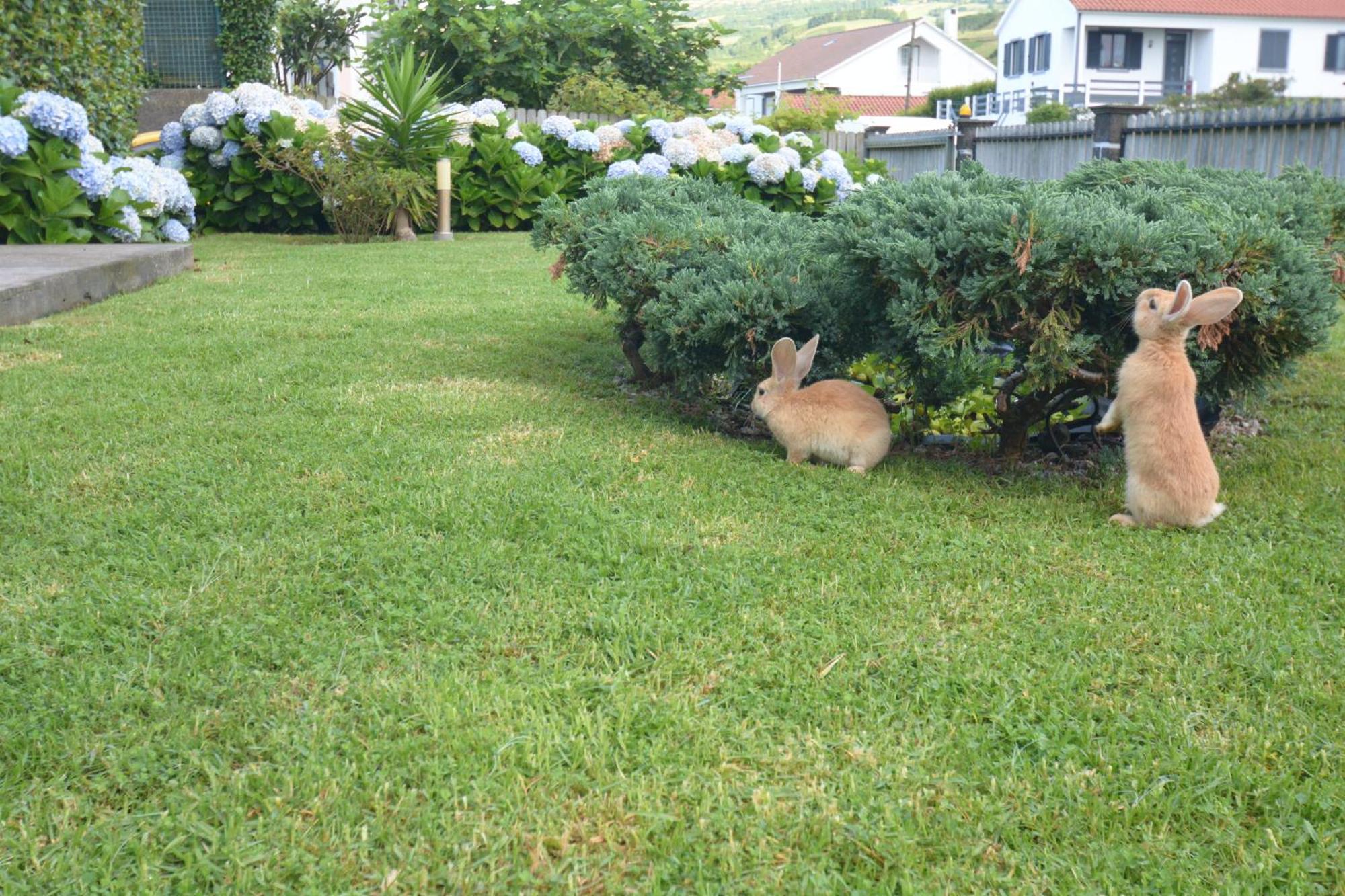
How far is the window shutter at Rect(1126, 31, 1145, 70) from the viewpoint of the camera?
5647 centimetres

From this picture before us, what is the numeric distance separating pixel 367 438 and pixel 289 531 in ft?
3.49

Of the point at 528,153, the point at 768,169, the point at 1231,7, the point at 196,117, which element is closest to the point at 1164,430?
the point at 768,169

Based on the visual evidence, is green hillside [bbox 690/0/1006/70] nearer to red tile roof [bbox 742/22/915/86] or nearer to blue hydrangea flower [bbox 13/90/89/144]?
red tile roof [bbox 742/22/915/86]

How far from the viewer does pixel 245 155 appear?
1331 centimetres

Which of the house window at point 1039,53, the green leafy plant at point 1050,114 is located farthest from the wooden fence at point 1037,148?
the house window at point 1039,53

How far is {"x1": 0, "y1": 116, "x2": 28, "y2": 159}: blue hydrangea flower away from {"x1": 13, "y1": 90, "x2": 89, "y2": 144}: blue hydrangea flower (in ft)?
0.57

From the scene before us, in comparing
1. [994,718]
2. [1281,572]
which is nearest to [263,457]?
[994,718]

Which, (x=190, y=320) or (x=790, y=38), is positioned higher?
(x=790, y=38)

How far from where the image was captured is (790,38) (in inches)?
5822

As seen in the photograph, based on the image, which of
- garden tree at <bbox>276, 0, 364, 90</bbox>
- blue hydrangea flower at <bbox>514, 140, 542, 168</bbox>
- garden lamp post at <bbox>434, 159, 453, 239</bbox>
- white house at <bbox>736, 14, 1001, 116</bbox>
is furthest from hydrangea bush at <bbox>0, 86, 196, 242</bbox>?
white house at <bbox>736, 14, 1001, 116</bbox>

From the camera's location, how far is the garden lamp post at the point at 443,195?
13.2m

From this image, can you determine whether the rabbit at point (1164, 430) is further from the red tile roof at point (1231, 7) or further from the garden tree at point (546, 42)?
the red tile roof at point (1231, 7)

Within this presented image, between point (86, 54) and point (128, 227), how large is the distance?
2078 mm

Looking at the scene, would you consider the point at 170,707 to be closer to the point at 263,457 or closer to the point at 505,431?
the point at 263,457
